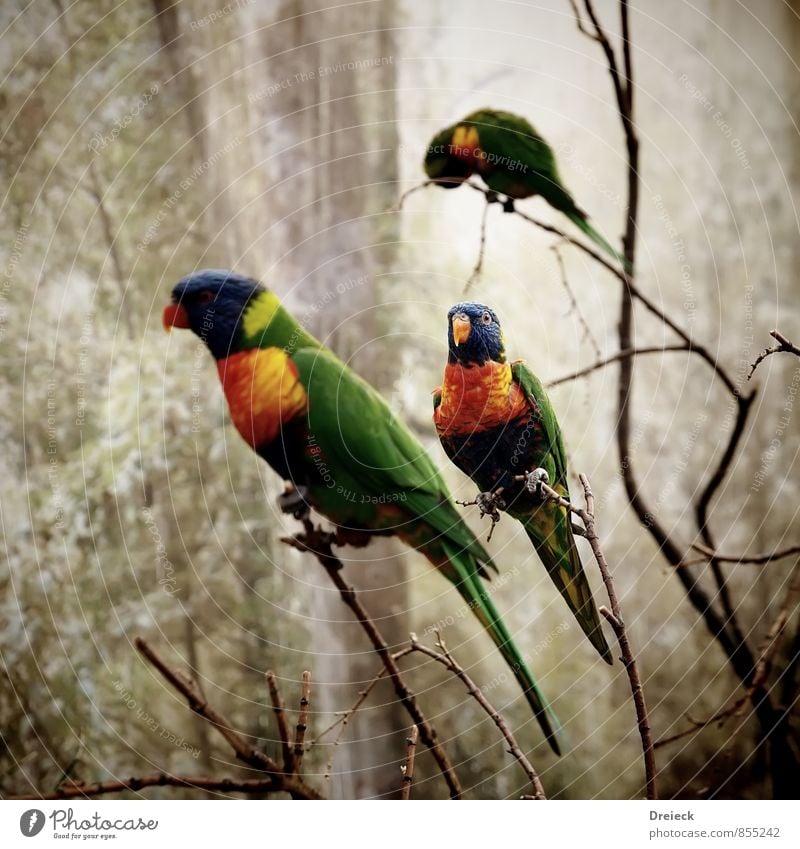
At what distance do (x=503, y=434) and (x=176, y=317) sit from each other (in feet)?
1.52

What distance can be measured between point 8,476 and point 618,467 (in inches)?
36.4

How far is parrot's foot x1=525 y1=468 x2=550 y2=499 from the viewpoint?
2.71 feet

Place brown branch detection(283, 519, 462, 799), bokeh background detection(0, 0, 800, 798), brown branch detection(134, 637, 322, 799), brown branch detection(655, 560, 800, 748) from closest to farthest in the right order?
brown branch detection(134, 637, 322, 799)
brown branch detection(283, 519, 462, 799)
brown branch detection(655, 560, 800, 748)
bokeh background detection(0, 0, 800, 798)

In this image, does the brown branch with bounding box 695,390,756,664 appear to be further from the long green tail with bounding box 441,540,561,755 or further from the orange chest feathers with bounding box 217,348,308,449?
the orange chest feathers with bounding box 217,348,308,449

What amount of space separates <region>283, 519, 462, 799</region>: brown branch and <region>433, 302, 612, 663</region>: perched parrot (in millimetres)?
204

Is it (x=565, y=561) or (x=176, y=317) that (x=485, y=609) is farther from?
(x=176, y=317)

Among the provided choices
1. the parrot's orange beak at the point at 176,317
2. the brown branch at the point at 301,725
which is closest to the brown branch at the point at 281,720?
the brown branch at the point at 301,725

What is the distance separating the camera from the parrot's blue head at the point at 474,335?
814 mm

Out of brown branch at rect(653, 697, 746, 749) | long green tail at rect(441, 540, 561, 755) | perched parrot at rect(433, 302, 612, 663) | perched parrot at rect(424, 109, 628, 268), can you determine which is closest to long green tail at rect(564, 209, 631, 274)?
perched parrot at rect(424, 109, 628, 268)

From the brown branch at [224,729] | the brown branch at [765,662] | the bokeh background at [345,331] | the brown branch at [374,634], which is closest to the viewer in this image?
the brown branch at [224,729]

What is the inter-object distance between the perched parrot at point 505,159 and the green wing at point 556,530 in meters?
0.28

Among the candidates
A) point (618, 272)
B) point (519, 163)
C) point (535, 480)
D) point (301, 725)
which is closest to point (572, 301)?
point (618, 272)

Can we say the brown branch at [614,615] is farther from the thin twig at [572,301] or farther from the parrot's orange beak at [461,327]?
the thin twig at [572,301]

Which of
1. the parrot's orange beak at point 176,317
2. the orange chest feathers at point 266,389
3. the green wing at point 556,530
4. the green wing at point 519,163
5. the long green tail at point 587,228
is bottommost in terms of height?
the green wing at point 556,530
